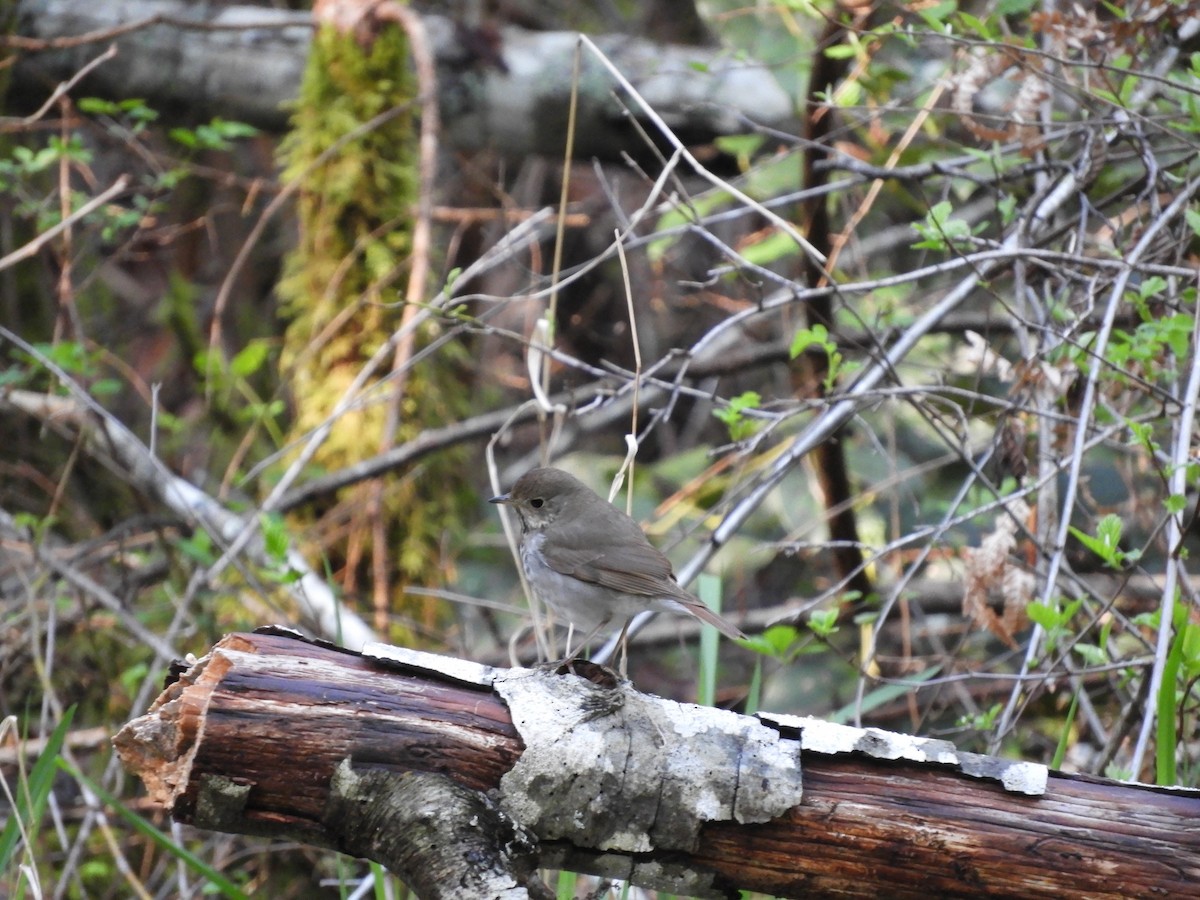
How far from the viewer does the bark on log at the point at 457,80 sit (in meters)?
A: 5.75

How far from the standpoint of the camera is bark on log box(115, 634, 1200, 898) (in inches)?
83.3

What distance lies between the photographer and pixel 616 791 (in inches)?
87.0

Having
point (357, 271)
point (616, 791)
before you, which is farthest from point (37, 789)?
point (357, 271)

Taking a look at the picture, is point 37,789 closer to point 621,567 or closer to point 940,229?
point 621,567

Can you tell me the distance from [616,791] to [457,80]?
442 cm

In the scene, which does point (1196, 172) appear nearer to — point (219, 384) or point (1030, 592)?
point (1030, 592)

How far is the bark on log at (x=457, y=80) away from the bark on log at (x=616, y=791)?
400 centimetres

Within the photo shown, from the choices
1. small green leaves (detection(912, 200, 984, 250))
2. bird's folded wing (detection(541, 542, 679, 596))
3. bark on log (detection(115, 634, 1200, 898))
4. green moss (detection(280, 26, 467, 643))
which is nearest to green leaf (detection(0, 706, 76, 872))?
bark on log (detection(115, 634, 1200, 898))

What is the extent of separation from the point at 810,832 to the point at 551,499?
1.66m

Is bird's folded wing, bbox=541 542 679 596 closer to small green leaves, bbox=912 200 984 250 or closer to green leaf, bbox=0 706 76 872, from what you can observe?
small green leaves, bbox=912 200 984 250

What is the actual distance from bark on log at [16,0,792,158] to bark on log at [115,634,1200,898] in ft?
13.1

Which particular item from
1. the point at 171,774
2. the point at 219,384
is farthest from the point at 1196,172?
the point at 219,384

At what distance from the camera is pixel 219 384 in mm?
5758

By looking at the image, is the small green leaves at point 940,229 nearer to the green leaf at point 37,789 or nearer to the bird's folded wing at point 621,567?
the bird's folded wing at point 621,567
